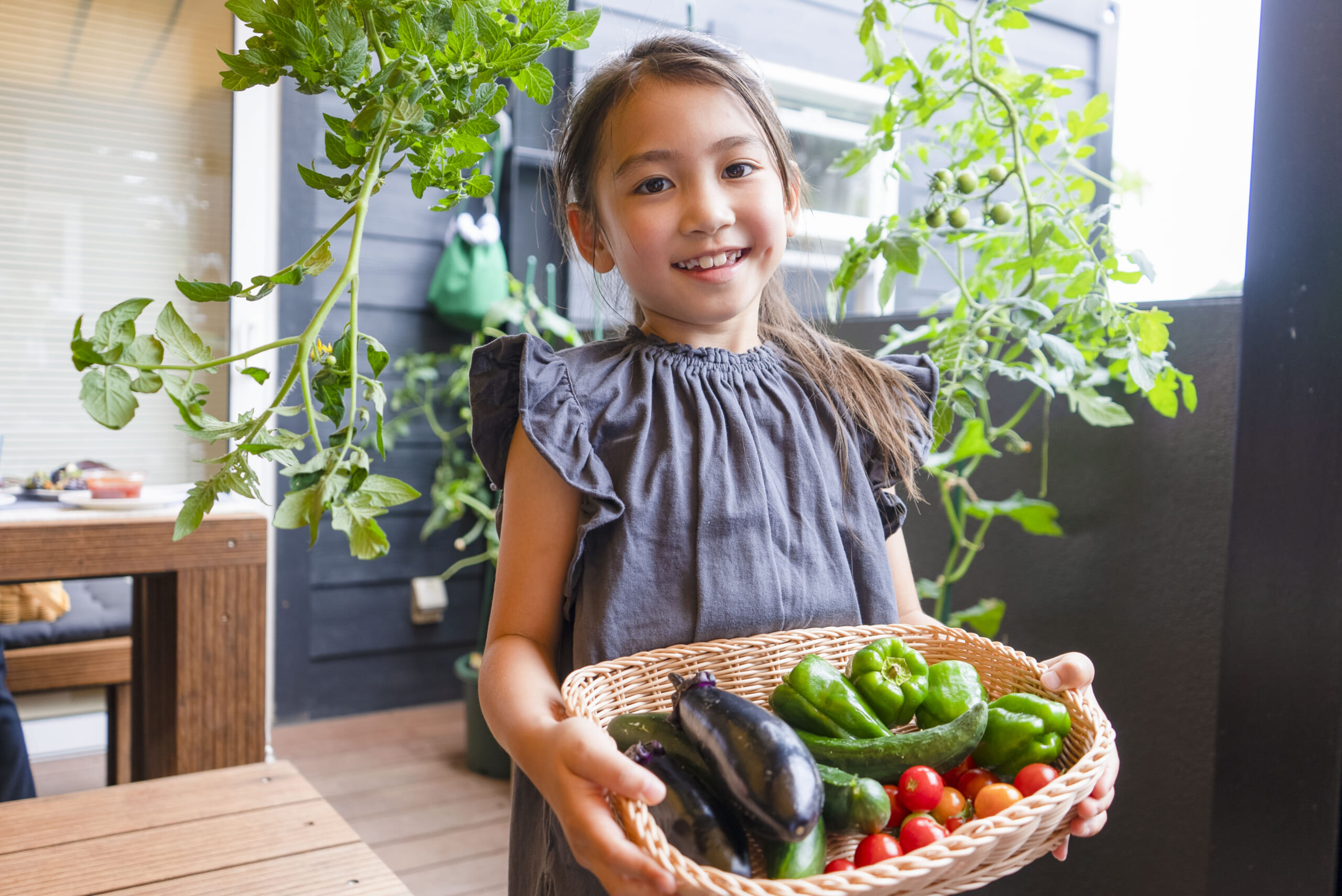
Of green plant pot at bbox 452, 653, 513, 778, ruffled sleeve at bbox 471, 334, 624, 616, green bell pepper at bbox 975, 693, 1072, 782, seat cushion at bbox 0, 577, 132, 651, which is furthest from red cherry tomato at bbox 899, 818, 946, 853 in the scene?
green plant pot at bbox 452, 653, 513, 778

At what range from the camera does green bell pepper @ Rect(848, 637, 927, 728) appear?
0.80 m

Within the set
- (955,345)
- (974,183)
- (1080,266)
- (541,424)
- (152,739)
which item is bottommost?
(152,739)

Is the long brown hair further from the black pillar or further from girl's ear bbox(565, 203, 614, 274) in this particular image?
the black pillar

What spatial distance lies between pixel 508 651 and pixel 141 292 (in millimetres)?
2083

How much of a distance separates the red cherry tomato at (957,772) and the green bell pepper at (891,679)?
58mm

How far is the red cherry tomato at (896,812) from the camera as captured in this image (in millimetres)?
749

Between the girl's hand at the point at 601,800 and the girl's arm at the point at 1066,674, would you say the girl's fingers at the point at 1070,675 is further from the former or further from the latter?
the girl's hand at the point at 601,800

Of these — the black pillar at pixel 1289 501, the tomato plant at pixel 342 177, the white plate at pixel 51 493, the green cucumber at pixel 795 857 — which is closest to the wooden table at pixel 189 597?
the white plate at pixel 51 493

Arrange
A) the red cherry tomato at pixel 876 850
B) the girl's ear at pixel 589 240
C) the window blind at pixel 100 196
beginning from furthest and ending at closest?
the window blind at pixel 100 196, the girl's ear at pixel 589 240, the red cherry tomato at pixel 876 850

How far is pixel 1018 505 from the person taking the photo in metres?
1.50

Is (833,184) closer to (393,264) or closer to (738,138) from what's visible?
(393,264)

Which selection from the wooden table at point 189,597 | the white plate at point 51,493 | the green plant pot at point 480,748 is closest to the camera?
the wooden table at point 189,597

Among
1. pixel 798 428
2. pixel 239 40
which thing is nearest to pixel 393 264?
pixel 239 40

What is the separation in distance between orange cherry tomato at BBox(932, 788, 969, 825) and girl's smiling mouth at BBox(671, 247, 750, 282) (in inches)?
19.4
